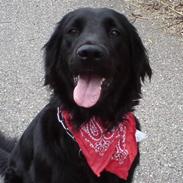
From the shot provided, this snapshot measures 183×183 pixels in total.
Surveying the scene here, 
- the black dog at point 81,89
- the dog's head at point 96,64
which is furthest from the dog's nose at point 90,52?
the black dog at point 81,89

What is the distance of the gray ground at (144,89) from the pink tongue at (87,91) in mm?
1293

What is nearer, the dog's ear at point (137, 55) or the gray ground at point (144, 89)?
the dog's ear at point (137, 55)

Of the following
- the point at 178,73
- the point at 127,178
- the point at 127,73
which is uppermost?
the point at 127,73

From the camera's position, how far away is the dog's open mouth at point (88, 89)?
11.7 feet

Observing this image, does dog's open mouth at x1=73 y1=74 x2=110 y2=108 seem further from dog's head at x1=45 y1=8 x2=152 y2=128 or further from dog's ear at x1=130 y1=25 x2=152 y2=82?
dog's ear at x1=130 y1=25 x2=152 y2=82

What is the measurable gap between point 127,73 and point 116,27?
32 centimetres

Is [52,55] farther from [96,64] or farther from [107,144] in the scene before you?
[107,144]

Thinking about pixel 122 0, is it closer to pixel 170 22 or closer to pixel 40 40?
pixel 170 22

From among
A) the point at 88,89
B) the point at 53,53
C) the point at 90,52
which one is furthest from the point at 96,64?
the point at 53,53

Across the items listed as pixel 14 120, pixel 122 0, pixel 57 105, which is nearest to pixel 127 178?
pixel 57 105

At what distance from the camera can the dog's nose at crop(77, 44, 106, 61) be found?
3342 mm

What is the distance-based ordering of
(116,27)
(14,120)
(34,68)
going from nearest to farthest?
(116,27) → (14,120) → (34,68)

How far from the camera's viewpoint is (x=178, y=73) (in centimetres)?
604

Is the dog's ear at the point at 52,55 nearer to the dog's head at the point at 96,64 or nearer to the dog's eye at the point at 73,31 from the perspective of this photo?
the dog's head at the point at 96,64
